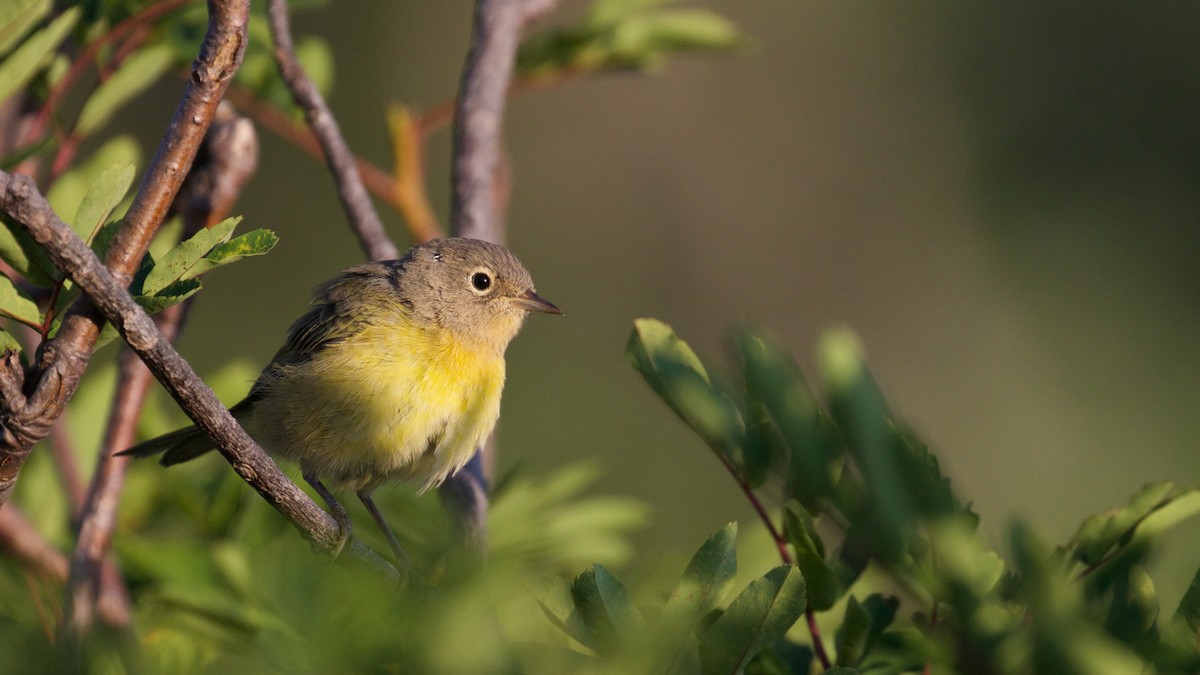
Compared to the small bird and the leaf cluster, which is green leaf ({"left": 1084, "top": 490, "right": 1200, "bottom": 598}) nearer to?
the leaf cluster

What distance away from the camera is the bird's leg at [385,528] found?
2219 millimetres

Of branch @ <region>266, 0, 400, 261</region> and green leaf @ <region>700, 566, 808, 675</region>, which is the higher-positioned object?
branch @ <region>266, 0, 400, 261</region>

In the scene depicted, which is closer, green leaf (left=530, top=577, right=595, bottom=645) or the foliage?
the foliage

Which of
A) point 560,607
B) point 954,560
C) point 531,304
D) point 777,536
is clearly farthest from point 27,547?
point 954,560

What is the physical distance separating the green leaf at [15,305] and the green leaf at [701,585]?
99 centimetres

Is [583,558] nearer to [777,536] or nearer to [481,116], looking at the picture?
[777,536]

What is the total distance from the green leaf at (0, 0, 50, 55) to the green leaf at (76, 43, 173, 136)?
419 millimetres

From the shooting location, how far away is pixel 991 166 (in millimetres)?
9758

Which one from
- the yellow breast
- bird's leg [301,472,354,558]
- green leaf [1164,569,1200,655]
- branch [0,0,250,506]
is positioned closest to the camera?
green leaf [1164,569,1200,655]

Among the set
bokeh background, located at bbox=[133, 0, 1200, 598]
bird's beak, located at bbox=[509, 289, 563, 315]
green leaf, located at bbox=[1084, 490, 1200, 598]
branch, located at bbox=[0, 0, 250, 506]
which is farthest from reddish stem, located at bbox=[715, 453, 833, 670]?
bokeh background, located at bbox=[133, 0, 1200, 598]

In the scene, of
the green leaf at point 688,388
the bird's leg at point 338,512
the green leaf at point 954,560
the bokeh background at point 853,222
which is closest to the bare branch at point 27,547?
the bird's leg at point 338,512

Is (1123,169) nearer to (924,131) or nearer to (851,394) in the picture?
(924,131)

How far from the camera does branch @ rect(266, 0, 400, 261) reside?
277 centimetres

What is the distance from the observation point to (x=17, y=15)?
2.29 m
